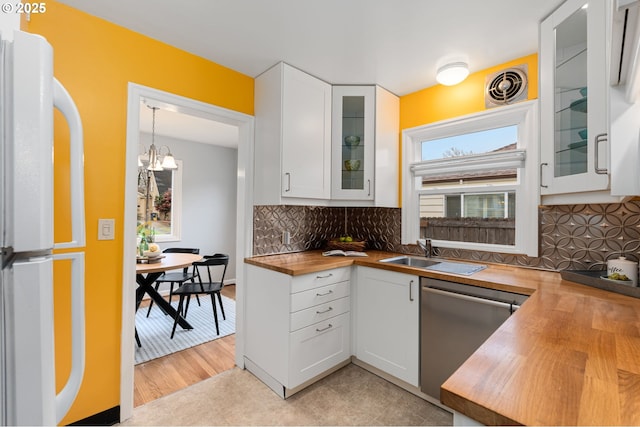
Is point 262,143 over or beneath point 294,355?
over

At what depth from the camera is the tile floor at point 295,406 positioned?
5.68 ft

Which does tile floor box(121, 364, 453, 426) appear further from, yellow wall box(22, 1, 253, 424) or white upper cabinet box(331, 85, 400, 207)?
white upper cabinet box(331, 85, 400, 207)

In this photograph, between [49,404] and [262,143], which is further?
[262,143]

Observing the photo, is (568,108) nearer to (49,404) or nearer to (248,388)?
(49,404)

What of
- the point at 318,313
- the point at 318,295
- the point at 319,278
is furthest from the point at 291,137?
the point at 318,313

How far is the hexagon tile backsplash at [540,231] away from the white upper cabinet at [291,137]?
388mm

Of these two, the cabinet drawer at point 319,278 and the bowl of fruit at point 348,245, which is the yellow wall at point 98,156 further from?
the bowl of fruit at point 348,245

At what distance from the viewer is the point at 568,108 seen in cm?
144

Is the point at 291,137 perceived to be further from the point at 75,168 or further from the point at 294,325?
the point at 75,168

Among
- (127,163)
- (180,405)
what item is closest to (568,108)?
(127,163)

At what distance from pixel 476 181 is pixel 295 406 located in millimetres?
2171

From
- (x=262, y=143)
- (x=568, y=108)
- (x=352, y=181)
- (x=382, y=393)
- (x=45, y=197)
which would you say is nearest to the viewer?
Answer: (x=45, y=197)

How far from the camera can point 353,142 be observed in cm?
258

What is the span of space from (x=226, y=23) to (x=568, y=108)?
194cm
